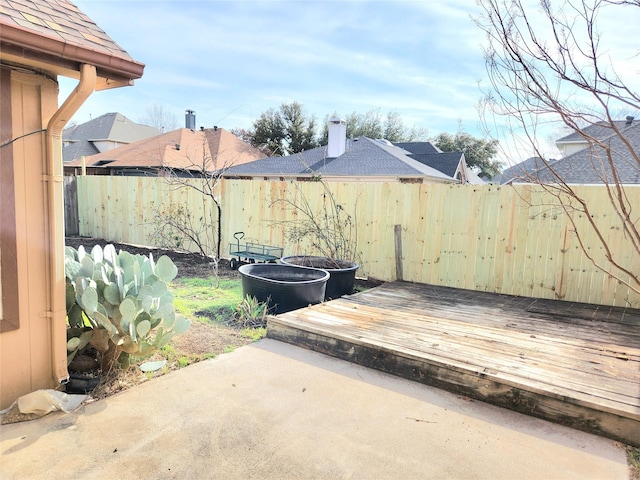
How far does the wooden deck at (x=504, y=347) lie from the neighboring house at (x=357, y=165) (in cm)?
1040

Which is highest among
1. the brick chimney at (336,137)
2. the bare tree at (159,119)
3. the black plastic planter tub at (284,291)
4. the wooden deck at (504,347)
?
the bare tree at (159,119)

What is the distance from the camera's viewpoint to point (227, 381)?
3061mm

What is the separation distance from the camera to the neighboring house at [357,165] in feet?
50.0

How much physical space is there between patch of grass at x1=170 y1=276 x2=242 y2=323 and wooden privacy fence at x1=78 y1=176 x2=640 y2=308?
165 centimetres

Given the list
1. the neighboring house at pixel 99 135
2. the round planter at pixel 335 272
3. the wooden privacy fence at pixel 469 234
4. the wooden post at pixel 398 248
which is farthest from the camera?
the neighboring house at pixel 99 135

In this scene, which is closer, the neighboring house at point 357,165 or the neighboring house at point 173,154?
the neighboring house at point 357,165

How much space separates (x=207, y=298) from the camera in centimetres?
543

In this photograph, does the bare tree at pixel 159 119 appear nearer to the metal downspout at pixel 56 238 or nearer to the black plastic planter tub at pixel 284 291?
the black plastic planter tub at pixel 284 291

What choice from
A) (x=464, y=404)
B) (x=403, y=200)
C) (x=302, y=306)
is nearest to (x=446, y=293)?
(x=403, y=200)

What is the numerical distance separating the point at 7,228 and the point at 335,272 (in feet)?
12.0

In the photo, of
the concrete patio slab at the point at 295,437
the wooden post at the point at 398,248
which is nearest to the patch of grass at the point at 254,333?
the concrete patio slab at the point at 295,437

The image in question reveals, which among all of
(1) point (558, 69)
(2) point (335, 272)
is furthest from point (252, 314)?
(1) point (558, 69)

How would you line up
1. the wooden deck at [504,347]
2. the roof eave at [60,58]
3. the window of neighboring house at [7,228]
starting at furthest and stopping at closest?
the wooden deck at [504,347], the window of neighboring house at [7,228], the roof eave at [60,58]

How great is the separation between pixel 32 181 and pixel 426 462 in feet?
9.63
